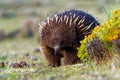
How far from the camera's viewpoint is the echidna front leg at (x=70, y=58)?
39.3 ft

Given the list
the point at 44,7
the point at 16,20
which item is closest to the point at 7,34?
the point at 16,20

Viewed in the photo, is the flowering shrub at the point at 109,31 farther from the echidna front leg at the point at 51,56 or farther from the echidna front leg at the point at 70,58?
the echidna front leg at the point at 51,56

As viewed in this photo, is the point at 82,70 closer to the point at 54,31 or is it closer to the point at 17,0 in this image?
the point at 54,31

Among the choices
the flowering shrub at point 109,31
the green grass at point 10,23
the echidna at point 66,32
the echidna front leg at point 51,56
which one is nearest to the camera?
the flowering shrub at point 109,31

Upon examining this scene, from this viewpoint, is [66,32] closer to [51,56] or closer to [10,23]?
[51,56]

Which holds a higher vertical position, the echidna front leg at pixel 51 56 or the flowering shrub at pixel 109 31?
the flowering shrub at pixel 109 31

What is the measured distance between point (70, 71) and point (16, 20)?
27279mm

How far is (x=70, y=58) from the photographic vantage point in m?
12.0

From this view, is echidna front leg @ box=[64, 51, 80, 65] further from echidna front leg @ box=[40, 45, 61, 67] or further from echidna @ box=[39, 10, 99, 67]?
echidna front leg @ box=[40, 45, 61, 67]

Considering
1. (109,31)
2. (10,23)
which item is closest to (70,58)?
(109,31)

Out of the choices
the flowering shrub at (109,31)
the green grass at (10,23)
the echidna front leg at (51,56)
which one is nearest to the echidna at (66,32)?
the echidna front leg at (51,56)

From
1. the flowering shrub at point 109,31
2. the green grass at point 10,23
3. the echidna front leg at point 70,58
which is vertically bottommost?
the echidna front leg at point 70,58

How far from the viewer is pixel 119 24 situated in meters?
10.5

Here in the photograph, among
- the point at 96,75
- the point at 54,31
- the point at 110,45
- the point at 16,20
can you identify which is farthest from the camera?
the point at 16,20
